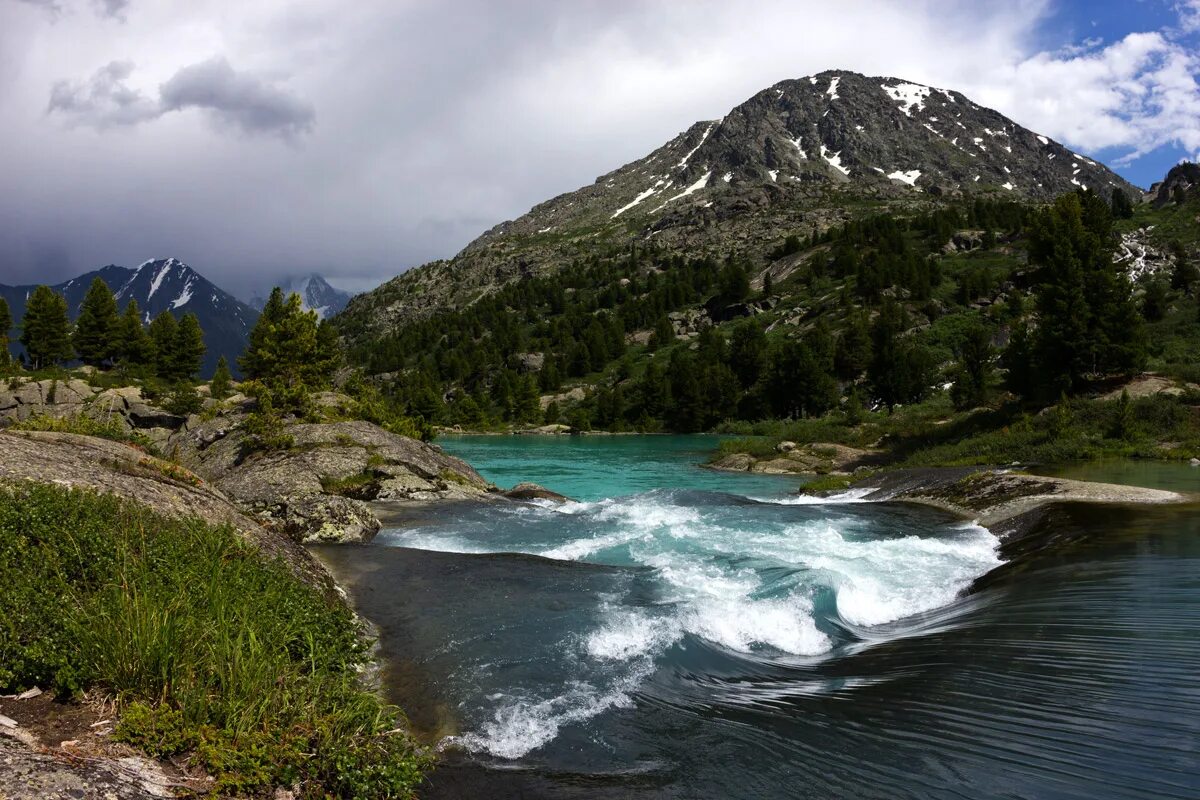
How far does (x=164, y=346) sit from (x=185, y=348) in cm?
249

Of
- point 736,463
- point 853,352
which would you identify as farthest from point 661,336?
point 736,463

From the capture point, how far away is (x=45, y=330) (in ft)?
268

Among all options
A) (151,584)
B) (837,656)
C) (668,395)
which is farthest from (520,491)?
(668,395)

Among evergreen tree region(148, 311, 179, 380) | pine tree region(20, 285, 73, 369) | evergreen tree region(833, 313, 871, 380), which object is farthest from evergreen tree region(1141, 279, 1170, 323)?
pine tree region(20, 285, 73, 369)

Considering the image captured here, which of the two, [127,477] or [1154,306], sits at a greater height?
[1154,306]

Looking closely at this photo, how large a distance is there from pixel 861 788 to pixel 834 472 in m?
44.8

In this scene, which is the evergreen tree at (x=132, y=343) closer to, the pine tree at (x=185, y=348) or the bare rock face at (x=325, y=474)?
the pine tree at (x=185, y=348)

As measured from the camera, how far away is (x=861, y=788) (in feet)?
21.9

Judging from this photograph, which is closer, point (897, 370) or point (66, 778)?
point (66, 778)

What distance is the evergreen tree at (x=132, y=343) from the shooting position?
3371 inches

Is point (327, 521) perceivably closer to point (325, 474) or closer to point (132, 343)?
point (325, 474)

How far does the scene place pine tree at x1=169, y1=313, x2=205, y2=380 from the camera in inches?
3543

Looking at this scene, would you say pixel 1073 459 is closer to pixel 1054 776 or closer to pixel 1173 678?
pixel 1173 678

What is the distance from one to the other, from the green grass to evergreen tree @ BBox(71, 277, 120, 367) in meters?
95.8
